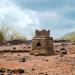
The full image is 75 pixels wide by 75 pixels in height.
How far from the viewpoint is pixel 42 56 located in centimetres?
2211

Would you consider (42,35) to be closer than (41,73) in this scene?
No

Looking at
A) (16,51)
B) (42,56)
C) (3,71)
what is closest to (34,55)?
(42,56)

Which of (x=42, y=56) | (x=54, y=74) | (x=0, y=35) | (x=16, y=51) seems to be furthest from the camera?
(x=0, y=35)

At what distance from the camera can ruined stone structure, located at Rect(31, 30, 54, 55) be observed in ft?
74.5

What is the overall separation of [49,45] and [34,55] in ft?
3.93

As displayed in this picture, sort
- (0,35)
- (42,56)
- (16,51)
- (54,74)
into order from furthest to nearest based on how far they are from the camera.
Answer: (0,35), (16,51), (42,56), (54,74)

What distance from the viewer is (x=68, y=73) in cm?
1321

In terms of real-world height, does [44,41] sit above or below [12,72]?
above

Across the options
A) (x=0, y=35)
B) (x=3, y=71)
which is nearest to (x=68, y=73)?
(x=3, y=71)

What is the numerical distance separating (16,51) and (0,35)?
13.5m

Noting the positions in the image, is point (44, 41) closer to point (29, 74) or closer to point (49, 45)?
point (49, 45)

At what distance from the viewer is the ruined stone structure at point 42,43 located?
2270 centimetres

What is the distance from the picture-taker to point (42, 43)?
22.8m

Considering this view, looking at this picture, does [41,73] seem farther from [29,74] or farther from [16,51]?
[16,51]
